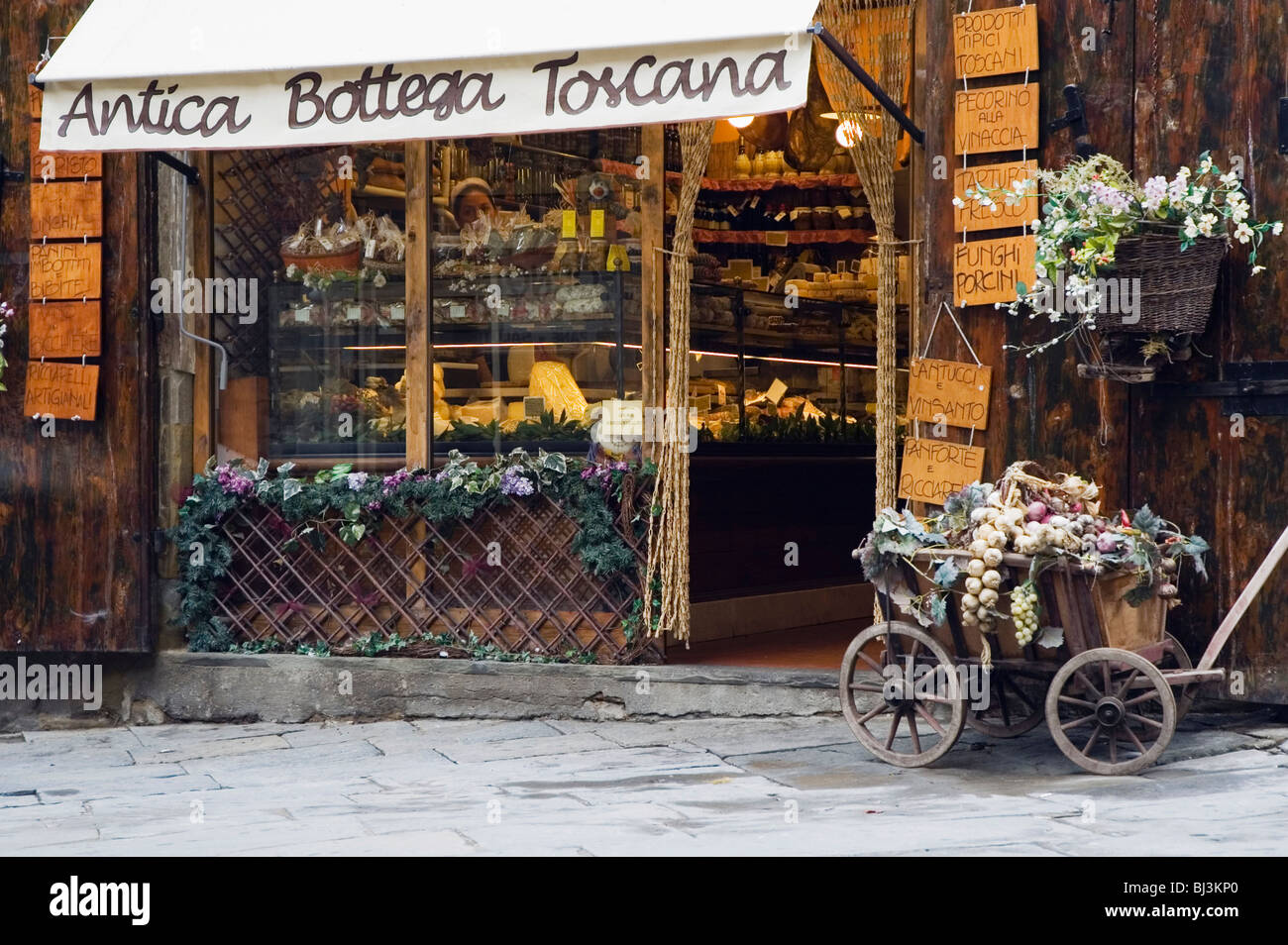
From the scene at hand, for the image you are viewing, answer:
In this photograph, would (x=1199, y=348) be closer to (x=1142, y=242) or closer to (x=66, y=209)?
(x=1142, y=242)

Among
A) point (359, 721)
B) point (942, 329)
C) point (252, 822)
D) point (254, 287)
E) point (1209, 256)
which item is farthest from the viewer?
point (254, 287)

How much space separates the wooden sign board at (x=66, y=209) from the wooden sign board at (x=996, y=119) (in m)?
4.59

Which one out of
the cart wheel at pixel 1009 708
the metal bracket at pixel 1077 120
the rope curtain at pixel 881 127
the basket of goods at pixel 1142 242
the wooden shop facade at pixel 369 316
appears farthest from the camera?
the rope curtain at pixel 881 127

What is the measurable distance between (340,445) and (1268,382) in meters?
4.87

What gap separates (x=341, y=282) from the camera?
8938 millimetres

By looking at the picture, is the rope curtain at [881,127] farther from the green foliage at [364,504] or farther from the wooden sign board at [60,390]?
the wooden sign board at [60,390]

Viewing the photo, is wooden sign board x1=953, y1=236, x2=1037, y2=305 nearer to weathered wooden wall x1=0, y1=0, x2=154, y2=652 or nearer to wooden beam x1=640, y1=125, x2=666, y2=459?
wooden beam x1=640, y1=125, x2=666, y2=459

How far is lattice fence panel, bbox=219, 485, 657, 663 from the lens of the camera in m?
8.35

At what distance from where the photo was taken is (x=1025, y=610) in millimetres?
6137

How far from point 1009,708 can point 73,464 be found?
5128 mm

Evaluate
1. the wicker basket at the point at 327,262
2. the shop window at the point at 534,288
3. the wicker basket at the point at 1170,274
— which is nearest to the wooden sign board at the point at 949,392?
the wicker basket at the point at 1170,274

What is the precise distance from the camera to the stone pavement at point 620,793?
5395 mm

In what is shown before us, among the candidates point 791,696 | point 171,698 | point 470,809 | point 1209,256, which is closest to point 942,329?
point 1209,256

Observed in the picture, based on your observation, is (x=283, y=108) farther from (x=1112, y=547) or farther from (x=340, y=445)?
(x=1112, y=547)
